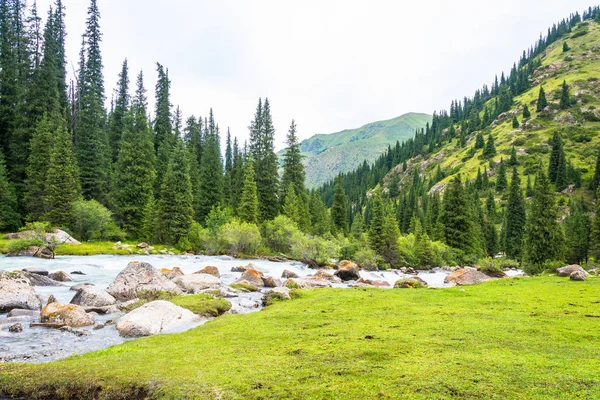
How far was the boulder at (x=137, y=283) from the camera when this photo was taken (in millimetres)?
19922

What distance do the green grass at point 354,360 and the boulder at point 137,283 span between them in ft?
24.8

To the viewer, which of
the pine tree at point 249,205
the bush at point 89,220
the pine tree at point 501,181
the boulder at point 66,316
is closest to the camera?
the boulder at point 66,316

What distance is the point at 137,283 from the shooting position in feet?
66.4

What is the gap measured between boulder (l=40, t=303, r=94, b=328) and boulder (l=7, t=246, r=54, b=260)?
24.0 m

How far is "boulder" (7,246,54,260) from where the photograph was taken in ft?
113

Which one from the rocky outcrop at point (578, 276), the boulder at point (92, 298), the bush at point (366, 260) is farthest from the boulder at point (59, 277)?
the bush at point (366, 260)

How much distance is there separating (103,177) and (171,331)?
53742 millimetres

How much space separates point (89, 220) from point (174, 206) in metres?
11.6

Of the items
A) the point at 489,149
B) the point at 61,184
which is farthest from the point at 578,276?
the point at 489,149

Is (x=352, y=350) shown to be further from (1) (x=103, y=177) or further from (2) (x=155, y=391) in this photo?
(1) (x=103, y=177)

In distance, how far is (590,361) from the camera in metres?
8.05

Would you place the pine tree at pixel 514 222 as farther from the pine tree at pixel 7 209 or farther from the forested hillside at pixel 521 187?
the pine tree at pixel 7 209

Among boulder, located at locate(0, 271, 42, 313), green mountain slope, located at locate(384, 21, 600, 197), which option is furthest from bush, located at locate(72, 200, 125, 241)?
green mountain slope, located at locate(384, 21, 600, 197)

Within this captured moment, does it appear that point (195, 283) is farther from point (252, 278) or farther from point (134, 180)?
point (134, 180)
